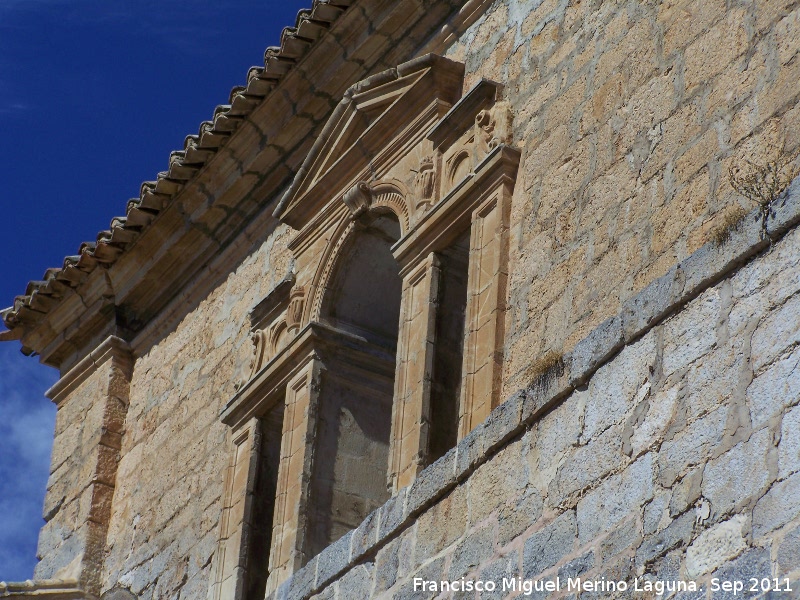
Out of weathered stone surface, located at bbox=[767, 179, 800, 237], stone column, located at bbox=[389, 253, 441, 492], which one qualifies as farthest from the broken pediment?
weathered stone surface, located at bbox=[767, 179, 800, 237]

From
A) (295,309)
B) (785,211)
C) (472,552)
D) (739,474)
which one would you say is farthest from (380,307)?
(739,474)

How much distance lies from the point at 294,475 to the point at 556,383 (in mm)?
2402

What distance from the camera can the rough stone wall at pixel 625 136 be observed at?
637 cm

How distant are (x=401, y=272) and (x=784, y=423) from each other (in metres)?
3.07

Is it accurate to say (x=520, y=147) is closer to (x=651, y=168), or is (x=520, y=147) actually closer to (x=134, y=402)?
(x=651, y=168)

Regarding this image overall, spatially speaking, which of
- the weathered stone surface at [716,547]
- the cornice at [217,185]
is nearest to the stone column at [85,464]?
the cornice at [217,185]

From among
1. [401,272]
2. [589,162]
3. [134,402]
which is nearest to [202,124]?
[134,402]

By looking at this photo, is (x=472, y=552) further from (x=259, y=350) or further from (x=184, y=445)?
(x=184, y=445)

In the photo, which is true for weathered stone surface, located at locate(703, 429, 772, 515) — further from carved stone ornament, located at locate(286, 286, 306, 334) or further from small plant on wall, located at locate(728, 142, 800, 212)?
carved stone ornament, located at locate(286, 286, 306, 334)

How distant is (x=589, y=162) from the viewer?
283 inches

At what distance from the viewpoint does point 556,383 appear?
251 inches

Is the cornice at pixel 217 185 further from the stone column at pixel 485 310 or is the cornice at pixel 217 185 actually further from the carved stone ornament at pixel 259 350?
the stone column at pixel 485 310

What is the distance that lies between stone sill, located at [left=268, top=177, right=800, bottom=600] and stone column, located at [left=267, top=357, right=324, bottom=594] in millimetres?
454

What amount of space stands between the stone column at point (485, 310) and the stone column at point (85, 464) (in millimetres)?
3660
